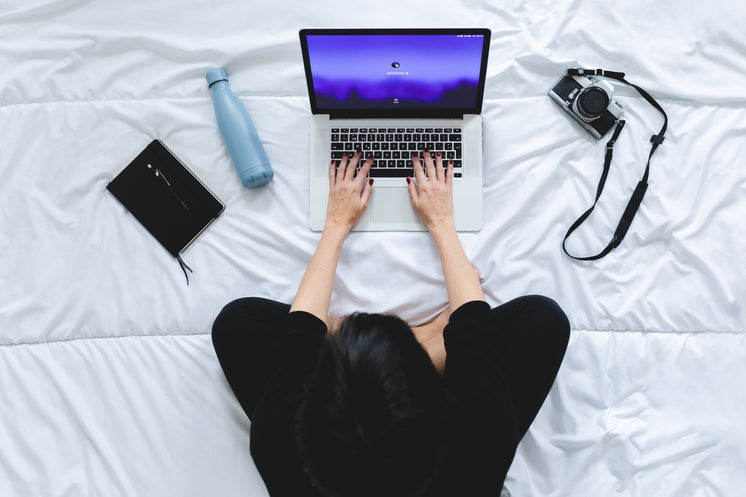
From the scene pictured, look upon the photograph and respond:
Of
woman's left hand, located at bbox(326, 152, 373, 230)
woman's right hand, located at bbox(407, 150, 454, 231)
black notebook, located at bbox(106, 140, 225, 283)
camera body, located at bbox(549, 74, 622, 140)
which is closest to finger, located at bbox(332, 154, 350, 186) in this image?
woman's left hand, located at bbox(326, 152, 373, 230)

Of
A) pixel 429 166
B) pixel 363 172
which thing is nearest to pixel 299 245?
pixel 363 172

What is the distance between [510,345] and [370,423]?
42cm

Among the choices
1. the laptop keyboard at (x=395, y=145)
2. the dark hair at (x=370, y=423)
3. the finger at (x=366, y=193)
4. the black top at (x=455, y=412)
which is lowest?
the black top at (x=455, y=412)

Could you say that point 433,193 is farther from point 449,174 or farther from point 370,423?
point 370,423

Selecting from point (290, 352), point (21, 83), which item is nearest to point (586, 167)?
point (290, 352)

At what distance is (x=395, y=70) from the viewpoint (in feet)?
3.20

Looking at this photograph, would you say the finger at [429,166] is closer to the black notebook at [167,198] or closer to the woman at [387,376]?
the woman at [387,376]

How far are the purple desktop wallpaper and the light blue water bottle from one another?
0.15 m

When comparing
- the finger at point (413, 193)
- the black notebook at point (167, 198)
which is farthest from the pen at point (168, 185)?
the finger at point (413, 193)

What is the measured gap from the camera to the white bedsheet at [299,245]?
1.00 metres

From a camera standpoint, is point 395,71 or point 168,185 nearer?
point 395,71

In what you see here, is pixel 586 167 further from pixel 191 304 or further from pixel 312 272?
pixel 191 304

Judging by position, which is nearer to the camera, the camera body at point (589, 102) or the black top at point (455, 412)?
the black top at point (455, 412)

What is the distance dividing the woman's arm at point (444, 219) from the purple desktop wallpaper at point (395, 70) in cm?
12
